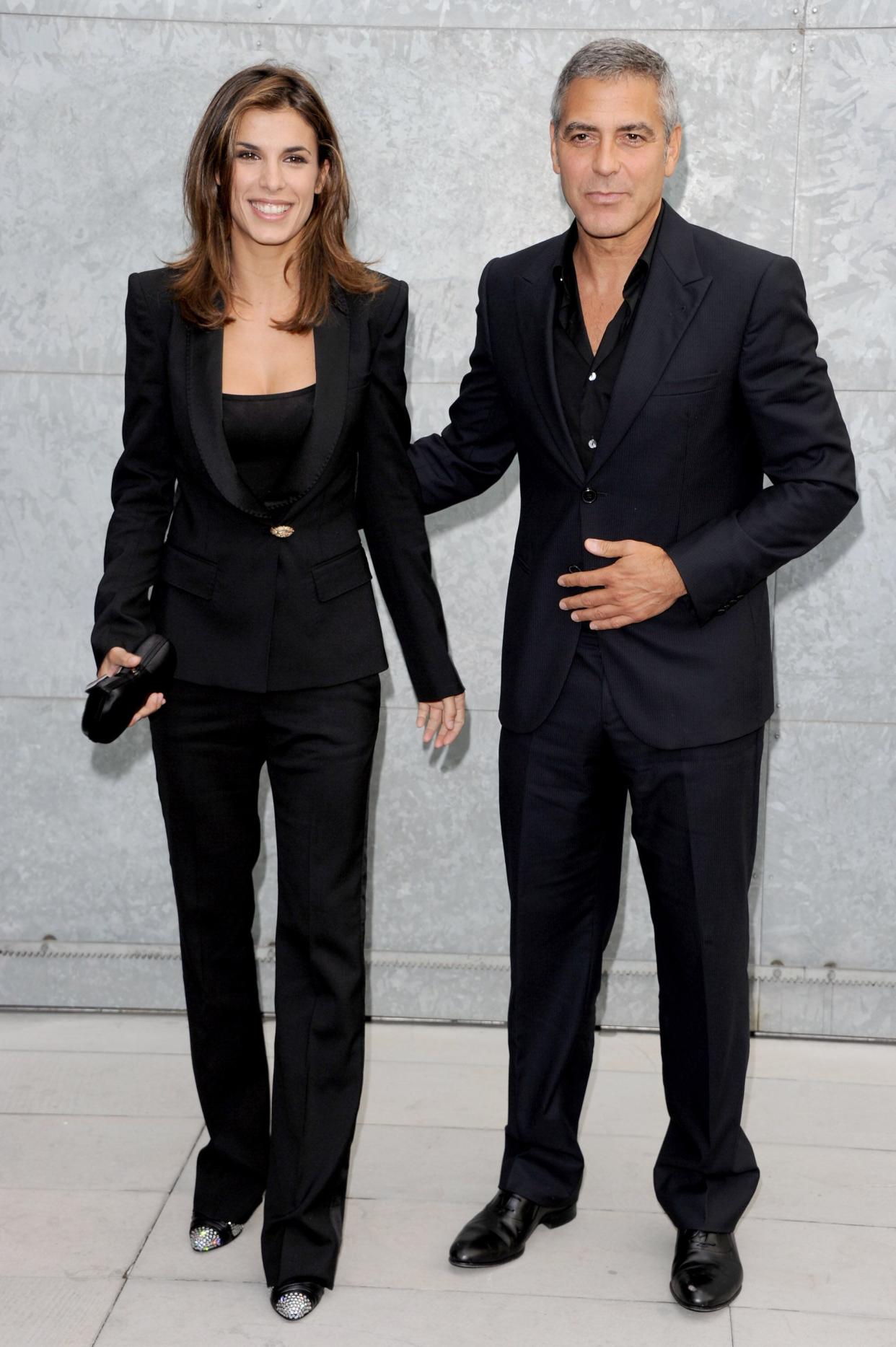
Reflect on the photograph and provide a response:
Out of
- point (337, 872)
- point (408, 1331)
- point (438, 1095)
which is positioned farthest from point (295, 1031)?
point (438, 1095)

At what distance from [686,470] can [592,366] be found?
23cm

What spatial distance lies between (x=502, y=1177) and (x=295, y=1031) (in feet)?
1.69

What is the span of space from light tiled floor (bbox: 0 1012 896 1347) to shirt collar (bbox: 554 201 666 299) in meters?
1.66

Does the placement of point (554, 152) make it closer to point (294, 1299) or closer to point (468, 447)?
point (468, 447)

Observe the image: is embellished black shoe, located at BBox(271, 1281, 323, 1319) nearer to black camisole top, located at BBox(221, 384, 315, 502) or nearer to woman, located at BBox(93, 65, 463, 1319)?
woman, located at BBox(93, 65, 463, 1319)

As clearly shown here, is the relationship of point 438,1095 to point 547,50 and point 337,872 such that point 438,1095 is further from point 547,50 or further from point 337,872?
point 547,50

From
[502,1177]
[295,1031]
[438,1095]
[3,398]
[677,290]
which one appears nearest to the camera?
[677,290]

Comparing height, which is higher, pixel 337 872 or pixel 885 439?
pixel 885 439

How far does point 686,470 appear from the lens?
2344 millimetres

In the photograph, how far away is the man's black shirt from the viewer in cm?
236

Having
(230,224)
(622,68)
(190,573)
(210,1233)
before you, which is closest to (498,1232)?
(210,1233)

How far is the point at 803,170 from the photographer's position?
3373 mm

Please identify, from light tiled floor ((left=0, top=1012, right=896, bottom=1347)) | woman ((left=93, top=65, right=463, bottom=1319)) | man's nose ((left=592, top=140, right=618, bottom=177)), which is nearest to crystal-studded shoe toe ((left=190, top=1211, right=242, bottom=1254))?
light tiled floor ((left=0, top=1012, right=896, bottom=1347))

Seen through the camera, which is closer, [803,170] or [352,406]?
[352,406]
